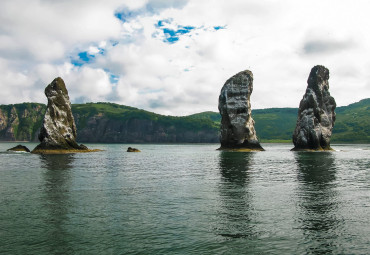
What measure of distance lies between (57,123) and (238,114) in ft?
224

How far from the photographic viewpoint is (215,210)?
20.1 metres

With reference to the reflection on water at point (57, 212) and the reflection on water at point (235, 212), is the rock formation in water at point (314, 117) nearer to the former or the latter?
the reflection on water at point (235, 212)

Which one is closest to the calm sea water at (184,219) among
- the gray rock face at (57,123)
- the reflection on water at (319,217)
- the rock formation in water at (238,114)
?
the reflection on water at (319,217)

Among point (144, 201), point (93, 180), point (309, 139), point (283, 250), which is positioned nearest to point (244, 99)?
point (309, 139)

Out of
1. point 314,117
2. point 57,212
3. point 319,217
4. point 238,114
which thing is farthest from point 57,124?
point 314,117

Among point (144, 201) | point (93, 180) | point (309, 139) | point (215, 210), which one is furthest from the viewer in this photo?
point (309, 139)

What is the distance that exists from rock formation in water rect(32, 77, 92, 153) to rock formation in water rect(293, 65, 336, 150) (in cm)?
8624

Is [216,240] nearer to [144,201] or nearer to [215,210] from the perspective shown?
[215,210]

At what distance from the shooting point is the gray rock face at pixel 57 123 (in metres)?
91.7

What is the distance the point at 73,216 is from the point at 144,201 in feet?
19.4

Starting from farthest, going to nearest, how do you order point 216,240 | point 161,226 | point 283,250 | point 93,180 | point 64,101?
point 64,101, point 93,180, point 161,226, point 216,240, point 283,250

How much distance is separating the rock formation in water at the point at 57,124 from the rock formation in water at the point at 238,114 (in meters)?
58.6

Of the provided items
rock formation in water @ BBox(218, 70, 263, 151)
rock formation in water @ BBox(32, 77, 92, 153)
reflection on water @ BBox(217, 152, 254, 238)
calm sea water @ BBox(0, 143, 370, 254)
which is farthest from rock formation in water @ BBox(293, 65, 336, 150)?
reflection on water @ BBox(217, 152, 254, 238)

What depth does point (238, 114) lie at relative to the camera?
121 m
